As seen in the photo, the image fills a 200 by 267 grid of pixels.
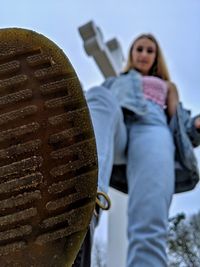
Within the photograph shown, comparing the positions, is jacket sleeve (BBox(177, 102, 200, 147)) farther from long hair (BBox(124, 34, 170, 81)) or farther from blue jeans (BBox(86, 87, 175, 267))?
long hair (BBox(124, 34, 170, 81))

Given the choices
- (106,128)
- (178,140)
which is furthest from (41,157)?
(178,140)

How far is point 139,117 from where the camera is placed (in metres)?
1.16

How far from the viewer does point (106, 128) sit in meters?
0.97

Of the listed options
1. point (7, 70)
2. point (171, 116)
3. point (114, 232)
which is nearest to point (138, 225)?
point (171, 116)

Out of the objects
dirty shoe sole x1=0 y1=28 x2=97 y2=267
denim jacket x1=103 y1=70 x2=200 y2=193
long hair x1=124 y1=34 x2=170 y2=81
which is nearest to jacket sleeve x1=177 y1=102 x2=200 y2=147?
denim jacket x1=103 y1=70 x2=200 y2=193

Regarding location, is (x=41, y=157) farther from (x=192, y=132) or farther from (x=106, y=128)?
(x=192, y=132)

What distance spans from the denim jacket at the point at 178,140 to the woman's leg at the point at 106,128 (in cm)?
8

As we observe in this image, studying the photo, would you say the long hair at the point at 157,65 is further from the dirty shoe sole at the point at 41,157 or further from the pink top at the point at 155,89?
the dirty shoe sole at the point at 41,157

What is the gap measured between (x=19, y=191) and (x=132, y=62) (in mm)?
957

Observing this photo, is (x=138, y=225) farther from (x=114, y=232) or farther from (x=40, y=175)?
(x=114, y=232)

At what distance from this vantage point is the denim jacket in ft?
3.84

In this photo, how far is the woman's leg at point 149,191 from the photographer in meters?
0.91

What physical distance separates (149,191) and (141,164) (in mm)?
75

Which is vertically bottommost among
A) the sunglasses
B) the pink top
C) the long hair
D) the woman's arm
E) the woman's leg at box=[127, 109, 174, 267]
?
the woman's leg at box=[127, 109, 174, 267]
